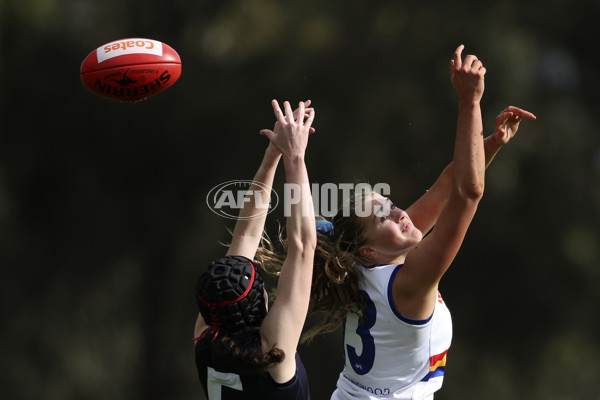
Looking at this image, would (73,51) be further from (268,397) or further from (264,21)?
(268,397)

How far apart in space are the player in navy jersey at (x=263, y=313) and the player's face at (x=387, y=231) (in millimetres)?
731

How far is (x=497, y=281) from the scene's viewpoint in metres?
7.06

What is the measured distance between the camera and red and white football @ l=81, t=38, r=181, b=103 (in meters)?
3.95

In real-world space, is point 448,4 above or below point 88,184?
above

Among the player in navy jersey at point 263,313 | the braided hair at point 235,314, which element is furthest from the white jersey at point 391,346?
the braided hair at point 235,314

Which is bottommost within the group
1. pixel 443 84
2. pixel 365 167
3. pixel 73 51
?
pixel 365 167

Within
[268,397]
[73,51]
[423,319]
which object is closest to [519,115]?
[423,319]

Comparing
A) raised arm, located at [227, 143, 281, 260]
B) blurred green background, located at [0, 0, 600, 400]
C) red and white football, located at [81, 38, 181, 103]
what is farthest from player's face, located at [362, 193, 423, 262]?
blurred green background, located at [0, 0, 600, 400]

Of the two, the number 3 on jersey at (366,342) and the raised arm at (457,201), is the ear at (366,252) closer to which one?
the number 3 on jersey at (366,342)

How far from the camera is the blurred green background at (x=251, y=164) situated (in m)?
7.14

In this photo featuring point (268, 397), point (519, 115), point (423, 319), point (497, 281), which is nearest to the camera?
point (268, 397)

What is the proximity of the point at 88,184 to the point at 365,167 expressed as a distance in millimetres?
2404

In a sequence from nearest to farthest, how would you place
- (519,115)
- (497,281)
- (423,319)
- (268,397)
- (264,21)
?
(268,397)
(423,319)
(519,115)
(497,281)
(264,21)

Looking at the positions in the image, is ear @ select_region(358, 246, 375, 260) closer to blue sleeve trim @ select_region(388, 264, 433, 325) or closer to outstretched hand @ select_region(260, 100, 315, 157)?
blue sleeve trim @ select_region(388, 264, 433, 325)
